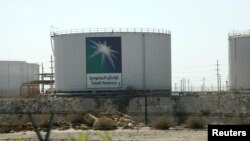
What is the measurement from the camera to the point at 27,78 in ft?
250

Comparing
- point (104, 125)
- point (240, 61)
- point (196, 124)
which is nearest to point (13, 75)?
point (240, 61)

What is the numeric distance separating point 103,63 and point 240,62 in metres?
16.7

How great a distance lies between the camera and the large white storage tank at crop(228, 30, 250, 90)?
58.3 meters

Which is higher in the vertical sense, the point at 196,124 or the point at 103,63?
the point at 103,63

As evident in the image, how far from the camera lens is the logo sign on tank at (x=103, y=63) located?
2030 inches

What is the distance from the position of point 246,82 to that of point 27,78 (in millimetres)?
32658

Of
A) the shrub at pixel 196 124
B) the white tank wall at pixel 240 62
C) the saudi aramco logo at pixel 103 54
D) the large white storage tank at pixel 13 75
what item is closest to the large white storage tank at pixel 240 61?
the white tank wall at pixel 240 62

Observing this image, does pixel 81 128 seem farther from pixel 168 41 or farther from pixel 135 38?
pixel 168 41

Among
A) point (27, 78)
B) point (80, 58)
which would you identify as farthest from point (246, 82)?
point (27, 78)

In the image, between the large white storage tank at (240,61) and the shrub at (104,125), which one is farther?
the large white storage tank at (240,61)

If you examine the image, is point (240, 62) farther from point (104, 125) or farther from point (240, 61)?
point (104, 125)

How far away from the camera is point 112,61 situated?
52031 millimetres

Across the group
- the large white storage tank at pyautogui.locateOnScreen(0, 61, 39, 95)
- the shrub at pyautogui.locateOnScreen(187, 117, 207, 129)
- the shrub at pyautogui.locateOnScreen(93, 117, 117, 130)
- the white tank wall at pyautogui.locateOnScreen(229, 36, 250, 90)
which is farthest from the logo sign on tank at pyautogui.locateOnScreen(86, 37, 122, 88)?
the shrub at pyautogui.locateOnScreen(187, 117, 207, 129)

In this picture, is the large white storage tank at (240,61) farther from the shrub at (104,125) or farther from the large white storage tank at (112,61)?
the shrub at (104,125)
